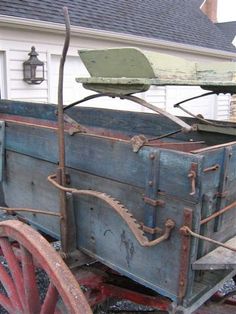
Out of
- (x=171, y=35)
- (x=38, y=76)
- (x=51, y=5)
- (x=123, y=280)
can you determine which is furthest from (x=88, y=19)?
(x=123, y=280)

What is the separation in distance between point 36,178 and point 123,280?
0.75m

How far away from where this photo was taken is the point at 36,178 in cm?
218

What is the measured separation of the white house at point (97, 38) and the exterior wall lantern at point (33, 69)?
0.11m

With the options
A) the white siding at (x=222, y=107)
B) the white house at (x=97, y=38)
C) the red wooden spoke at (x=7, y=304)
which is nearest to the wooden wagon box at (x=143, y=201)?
the red wooden spoke at (x=7, y=304)

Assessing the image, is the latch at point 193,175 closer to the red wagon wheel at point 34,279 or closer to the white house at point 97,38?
the red wagon wheel at point 34,279

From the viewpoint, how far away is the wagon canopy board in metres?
1.58

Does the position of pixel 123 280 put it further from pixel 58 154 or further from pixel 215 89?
pixel 215 89

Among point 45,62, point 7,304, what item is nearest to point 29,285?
point 7,304

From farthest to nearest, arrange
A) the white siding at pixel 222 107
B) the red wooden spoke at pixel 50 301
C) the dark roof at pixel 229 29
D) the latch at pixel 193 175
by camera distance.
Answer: the dark roof at pixel 229 29 → the white siding at pixel 222 107 → the red wooden spoke at pixel 50 301 → the latch at pixel 193 175

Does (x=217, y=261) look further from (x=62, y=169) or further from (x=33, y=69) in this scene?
(x=33, y=69)

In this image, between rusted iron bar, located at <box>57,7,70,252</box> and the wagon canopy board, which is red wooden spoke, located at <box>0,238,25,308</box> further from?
the wagon canopy board

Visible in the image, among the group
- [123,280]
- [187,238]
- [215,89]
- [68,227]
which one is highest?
[215,89]

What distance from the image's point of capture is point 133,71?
5.34ft

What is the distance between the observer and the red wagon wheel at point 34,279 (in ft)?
5.09
